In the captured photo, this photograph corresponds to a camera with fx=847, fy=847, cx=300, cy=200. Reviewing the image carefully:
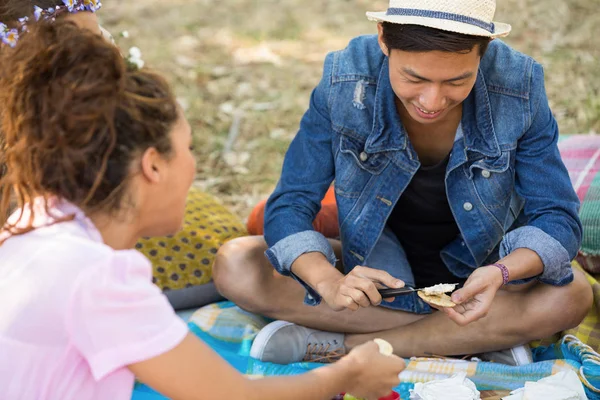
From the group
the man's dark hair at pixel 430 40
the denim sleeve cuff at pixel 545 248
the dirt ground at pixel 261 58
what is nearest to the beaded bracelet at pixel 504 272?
the denim sleeve cuff at pixel 545 248

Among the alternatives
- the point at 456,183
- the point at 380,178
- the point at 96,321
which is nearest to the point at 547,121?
the point at 456,183

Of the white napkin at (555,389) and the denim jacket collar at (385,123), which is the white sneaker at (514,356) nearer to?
the white napkin at (555,389)

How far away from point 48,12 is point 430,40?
1127mm

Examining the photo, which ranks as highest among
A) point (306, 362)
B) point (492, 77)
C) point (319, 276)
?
point (492, 77)

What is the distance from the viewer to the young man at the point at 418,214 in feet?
8.29

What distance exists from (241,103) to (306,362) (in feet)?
8.88

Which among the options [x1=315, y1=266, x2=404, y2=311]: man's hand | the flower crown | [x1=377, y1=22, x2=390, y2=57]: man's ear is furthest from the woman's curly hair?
[x1=377, y1=22, x2=390, y2=57]: man's ear

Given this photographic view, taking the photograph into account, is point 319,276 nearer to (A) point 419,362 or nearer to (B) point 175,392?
(A) point 419,362

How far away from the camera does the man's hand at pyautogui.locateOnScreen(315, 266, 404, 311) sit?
7.63ft

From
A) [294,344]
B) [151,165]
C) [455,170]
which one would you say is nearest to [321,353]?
[294,344]

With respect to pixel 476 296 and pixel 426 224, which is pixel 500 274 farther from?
pixel 426 224

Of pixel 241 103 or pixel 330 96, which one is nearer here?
pixel 330 96

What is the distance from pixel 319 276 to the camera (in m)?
2.54

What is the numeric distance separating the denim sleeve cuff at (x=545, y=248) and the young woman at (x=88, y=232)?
0.99 metres
